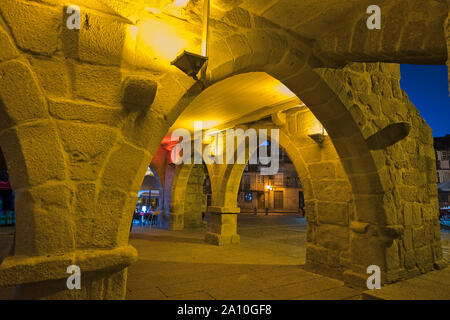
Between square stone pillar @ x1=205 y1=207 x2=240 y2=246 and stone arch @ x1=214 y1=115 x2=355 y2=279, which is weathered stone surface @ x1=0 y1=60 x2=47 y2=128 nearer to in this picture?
stone arch @ x1=214 y1=115 x2=355 y2=279

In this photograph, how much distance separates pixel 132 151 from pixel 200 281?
2329mm

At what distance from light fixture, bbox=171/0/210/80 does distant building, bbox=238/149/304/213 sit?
22536 millimetres

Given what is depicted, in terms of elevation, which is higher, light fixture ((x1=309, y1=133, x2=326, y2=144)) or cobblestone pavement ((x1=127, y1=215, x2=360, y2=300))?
light fixture ((x1=309, y1=133, x2=326, y2=144))

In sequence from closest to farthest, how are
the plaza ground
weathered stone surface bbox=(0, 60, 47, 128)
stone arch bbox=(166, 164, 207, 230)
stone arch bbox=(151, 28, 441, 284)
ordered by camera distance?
weathered stone surface bbox=(0, 60, 47, 128), stone arch bbox=(151, 28, 441, 284), the plaza ground, stone arch bbox=(166, 164, 207, 230)

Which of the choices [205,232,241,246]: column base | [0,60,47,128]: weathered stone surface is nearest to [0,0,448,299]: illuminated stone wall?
[0,60,47,128]: weathered stone surface

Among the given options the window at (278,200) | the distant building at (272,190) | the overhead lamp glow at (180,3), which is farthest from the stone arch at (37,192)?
the window at (278,200)

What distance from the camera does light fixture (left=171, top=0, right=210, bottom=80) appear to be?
5.22 feet

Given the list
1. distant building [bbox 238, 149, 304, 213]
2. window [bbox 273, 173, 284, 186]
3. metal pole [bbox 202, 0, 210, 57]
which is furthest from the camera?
window [bbox 273, 173, 284, 186]

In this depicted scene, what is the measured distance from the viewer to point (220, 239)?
5.93 metres

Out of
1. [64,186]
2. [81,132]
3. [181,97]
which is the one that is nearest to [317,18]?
[181,97]

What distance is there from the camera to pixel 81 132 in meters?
1.41

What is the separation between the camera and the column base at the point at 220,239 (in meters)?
5.94

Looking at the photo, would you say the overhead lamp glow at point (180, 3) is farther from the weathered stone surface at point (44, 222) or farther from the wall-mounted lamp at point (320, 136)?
the wall-mounted lamp at point (320, 136)

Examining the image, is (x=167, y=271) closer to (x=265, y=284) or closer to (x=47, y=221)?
(x=265, y=284)
